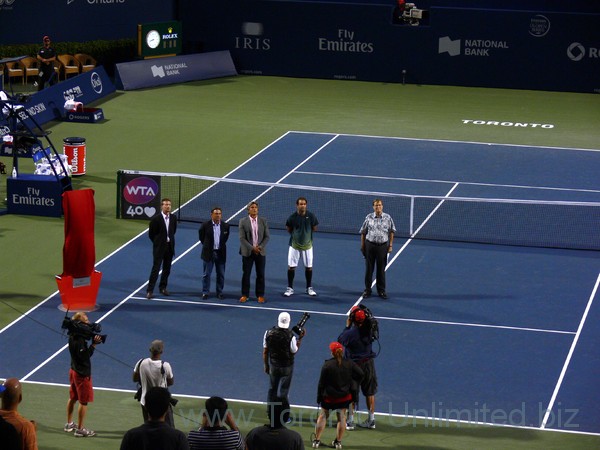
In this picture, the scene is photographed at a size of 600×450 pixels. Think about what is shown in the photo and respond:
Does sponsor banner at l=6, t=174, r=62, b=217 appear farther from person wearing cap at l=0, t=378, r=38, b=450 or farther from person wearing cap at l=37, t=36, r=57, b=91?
person wearing cap at l=0, t=378, r=38, b=450

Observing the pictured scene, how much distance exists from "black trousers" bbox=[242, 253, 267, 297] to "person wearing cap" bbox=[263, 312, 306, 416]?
17.2 feet

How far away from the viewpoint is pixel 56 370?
18344mm

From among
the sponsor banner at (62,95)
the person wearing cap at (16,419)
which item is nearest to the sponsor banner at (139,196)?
the sponsor banner at (62,95)

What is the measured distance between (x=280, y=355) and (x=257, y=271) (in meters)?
5.52

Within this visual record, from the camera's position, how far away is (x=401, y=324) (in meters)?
20.6

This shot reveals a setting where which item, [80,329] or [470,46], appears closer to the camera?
[80,329]

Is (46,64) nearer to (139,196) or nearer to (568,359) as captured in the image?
(139,196)

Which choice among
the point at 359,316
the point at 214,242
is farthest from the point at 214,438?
the point at 214,242

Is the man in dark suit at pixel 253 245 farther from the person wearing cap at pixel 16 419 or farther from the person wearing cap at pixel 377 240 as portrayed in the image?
the person wearing cap at pixel 16 419

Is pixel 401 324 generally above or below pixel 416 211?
below

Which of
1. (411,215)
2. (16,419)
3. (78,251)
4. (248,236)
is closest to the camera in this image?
(16,419)

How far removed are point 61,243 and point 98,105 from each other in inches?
588

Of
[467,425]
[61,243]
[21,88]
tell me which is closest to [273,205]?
[61,243]

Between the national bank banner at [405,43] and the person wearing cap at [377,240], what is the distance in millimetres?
23103
